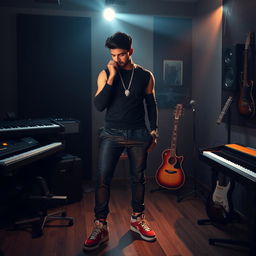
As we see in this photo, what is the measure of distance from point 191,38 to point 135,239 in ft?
10.2

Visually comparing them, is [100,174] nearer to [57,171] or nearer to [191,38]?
[57,171]

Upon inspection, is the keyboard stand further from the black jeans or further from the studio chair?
the studio chair

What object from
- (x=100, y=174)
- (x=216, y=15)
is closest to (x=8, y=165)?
(x=100, y=174)

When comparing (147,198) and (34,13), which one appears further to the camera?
(34,13)

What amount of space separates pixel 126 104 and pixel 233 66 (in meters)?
1.24

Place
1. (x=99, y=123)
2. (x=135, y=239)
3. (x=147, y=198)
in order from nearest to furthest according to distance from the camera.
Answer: (x=135, y=239) → (x=147, y=198) → (x=99, y=123)

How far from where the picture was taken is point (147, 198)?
376 cm

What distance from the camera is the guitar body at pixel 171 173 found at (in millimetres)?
3730

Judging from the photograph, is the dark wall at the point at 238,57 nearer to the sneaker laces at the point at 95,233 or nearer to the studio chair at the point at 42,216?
the sneaker laces at the point at 95,233

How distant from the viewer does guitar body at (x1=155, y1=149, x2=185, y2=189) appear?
147 inches

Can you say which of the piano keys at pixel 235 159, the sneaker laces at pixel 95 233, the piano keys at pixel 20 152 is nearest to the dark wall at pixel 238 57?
the piano keys at pixel 235 159

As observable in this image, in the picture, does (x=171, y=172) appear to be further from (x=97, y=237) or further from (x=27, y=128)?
(x=27, y=128)

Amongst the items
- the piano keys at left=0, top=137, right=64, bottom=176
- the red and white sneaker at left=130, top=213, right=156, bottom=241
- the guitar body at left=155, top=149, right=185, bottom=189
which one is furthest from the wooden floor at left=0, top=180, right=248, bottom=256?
the piano keys at left=0, top=137, right=64, bottom=176

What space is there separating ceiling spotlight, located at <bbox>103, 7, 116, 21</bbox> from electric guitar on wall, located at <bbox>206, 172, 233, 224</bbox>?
267 cm
